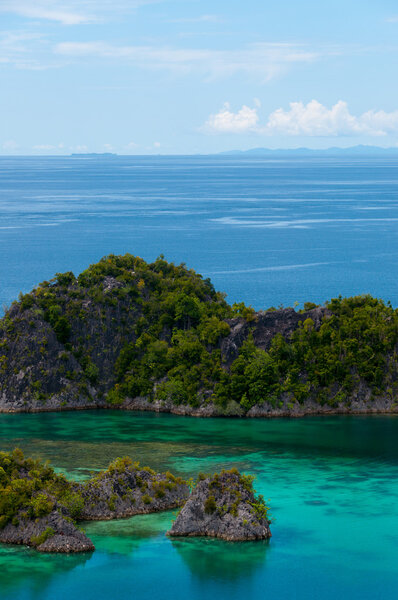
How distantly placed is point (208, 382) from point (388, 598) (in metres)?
40.1

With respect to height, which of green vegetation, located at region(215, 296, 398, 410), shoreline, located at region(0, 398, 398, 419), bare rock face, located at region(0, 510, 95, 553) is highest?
green vegetation, located at region(215, 296, 398, 410)

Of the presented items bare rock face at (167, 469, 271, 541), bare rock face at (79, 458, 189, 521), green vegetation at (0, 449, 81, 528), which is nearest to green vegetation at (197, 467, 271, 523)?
bare rock face at (167, 469, 271, 541)

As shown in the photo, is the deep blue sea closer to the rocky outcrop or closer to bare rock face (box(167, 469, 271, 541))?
bare rock face (box(167, 469, 271, 541))

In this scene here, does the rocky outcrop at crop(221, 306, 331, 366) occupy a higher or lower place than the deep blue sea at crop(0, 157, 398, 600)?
higher

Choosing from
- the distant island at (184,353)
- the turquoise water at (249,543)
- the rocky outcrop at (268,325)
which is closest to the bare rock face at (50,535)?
the turquoise water at (249,543)

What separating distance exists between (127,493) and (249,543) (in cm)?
840

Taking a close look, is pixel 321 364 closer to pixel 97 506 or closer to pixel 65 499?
pixel 97 506

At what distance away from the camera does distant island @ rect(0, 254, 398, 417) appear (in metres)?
82.2

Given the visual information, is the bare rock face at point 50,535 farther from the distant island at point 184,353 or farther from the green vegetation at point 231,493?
the distant island at point 184,353

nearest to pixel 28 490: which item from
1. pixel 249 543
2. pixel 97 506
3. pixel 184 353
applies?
pixel 97 506

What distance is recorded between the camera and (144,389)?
3339 inches

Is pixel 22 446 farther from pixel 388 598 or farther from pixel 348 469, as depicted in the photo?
pixel 388 598

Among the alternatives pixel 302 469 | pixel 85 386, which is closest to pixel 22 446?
pixel 85 386

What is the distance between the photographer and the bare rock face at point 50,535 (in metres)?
48.2
